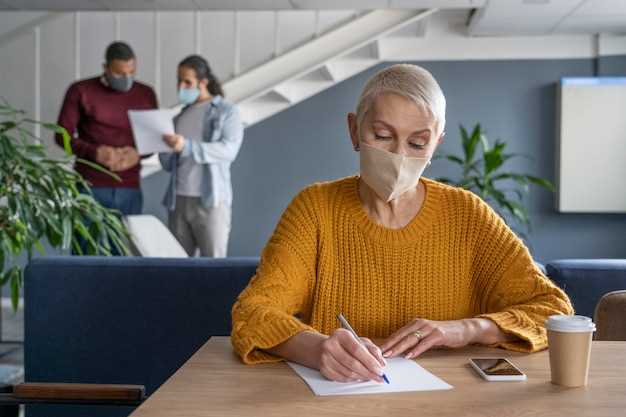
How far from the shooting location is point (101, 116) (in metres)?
4.15

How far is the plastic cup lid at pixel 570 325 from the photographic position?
3.48 feet

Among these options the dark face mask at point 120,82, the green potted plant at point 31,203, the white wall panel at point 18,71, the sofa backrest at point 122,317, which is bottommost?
the sofa backrest at point 122,317

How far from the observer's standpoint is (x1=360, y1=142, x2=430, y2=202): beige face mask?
1396mm

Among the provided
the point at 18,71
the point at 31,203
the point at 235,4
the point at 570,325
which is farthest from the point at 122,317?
the point at 18,71

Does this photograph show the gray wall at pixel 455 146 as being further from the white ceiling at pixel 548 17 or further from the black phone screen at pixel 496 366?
the black phone screen at pixel 496 366

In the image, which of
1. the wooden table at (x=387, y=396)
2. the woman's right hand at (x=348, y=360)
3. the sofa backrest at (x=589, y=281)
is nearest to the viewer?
the wooden table at (x=387, y=396)

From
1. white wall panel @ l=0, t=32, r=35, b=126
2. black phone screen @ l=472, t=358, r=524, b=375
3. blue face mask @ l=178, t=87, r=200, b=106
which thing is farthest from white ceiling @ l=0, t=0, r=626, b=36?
black phone screen @ l=472, t=358, r=524, b=375

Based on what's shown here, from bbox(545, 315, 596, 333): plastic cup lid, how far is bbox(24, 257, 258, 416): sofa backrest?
1.30 m

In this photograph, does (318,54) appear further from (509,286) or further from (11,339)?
(509,286)

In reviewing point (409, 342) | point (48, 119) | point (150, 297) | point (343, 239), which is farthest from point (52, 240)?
point (48, 119)

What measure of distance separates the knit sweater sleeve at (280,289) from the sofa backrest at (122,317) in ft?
2.61

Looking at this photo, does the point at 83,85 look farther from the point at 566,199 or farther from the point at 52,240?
the point at 566,199

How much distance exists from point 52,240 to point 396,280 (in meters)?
1.45

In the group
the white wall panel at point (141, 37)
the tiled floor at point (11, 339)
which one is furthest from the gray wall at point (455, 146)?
the tiled floor at point (11, 339)
